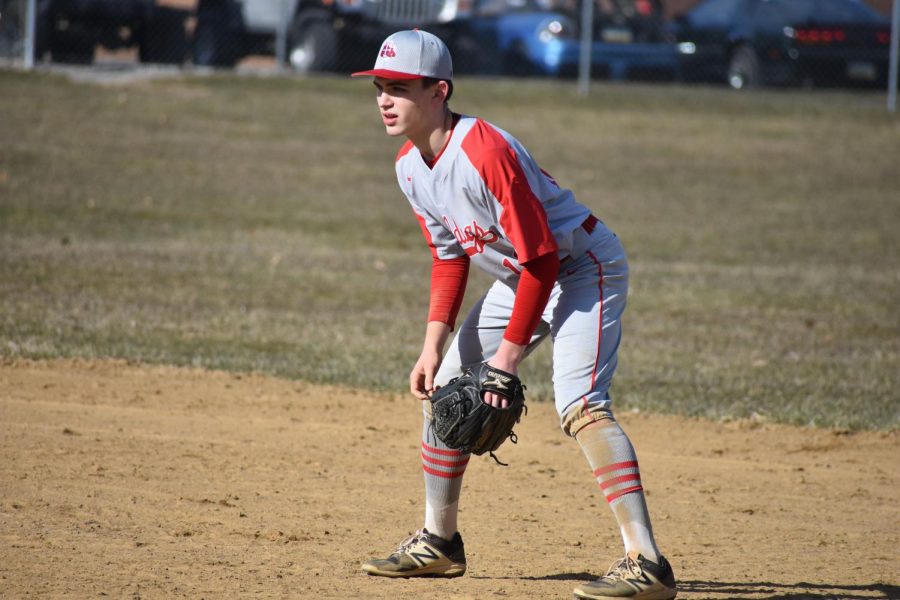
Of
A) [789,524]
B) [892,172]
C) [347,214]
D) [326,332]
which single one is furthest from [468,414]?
[892,172]

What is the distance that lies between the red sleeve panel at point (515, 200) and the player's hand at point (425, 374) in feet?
1.95

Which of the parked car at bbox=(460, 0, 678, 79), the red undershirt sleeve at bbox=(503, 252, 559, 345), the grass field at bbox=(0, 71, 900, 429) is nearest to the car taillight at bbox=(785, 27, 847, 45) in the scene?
the grass field at bbox=(0, 71, 900, 429)

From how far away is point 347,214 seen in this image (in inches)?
583

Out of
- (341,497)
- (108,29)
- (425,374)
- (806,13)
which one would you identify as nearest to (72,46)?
(108,29)

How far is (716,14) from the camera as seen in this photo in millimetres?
20828

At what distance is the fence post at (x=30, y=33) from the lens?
17.5 metres

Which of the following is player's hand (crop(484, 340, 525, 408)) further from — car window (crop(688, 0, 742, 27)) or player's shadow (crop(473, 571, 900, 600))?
car window (crop(688, 0, 742, 27))

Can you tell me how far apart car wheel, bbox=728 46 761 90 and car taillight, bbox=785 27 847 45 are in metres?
0.86

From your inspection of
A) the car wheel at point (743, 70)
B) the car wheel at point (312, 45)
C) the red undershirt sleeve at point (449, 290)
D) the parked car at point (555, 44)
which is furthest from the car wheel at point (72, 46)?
the red undershirt sleeve at point (449, 290)

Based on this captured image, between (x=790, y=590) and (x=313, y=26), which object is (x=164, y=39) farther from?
(x=790, y=590)

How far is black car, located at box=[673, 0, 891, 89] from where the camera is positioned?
2045 centimetres

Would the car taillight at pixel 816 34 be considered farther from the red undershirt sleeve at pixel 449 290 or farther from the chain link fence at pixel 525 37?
the red undershirt sleeve at pixel 449 290

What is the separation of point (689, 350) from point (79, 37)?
13.8 meters

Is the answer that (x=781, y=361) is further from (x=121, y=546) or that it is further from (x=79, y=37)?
(x=79, y=37)
